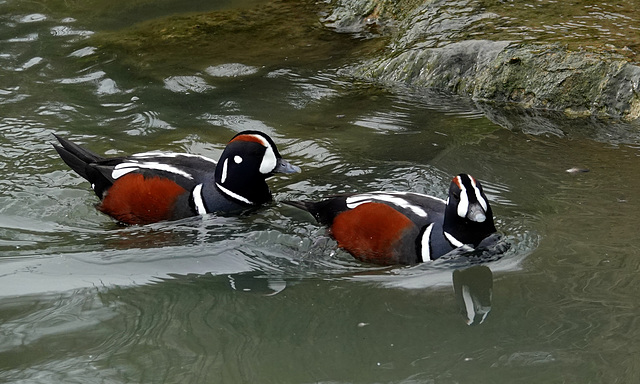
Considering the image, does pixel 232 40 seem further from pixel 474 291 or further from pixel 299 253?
pixel 474 291

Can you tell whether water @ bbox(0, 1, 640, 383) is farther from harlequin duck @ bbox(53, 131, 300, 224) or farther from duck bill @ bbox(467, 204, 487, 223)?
duck bill @ bbox(467, 204, 487, 223)

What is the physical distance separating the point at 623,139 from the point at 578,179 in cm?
113

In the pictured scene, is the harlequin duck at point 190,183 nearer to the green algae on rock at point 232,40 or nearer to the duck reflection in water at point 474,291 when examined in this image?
the duck reflection in water at point 474,291

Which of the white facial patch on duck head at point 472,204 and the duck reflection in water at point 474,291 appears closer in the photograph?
the duck reflection in water at point 474,291

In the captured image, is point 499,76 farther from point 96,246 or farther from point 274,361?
point 274,361

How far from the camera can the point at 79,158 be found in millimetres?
6551

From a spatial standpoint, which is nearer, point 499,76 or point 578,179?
point 578,179

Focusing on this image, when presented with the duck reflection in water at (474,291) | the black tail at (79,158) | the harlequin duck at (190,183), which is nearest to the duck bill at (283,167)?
the harlequin duck at (190,183)

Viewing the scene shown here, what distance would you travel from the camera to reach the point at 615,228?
208 inches

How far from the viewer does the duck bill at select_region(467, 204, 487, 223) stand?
16.0 feet

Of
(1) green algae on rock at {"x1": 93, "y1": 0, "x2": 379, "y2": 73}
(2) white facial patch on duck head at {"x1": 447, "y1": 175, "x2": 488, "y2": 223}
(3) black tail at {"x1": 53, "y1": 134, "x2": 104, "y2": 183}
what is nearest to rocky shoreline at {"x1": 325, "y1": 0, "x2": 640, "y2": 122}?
(1) green algae on rock at {"x1": 93, "y1": 0, "x2": 379, "y2": 73}

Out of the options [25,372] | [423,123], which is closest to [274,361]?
[25,372]

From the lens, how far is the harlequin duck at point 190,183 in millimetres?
6078

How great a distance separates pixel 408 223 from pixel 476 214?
0.53 metres
